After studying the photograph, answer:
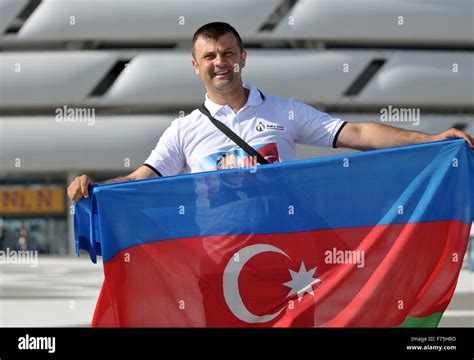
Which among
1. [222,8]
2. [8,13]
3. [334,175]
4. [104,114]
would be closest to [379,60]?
[222,8]

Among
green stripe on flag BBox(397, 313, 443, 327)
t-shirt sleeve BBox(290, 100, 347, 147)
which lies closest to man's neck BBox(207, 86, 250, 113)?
t-shirt sleeve BBox(290, 100, 347, 147)

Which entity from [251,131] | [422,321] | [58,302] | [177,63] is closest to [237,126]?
[251,131]

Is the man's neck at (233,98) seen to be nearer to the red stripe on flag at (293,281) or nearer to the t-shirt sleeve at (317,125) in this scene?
the t-shirt sleeve at (317,125)

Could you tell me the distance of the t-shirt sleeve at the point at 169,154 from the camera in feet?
16.3

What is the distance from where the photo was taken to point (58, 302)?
1384cm

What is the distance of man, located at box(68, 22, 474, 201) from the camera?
479 cm

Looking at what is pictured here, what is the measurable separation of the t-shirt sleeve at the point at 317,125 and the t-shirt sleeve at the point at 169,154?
2.13 ft

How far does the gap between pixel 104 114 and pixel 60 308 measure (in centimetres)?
2902

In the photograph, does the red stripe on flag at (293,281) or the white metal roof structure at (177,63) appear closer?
the red stripe on flag at (293,281)

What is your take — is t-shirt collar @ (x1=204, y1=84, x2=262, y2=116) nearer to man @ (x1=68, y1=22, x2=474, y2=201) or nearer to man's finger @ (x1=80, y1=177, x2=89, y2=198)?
man @ (x1=68, y1=22, x2=474, y2=201)

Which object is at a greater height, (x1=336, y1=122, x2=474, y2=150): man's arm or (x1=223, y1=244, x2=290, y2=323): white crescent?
(x1=336, y1=122, x2=474, y2=150): man's arm

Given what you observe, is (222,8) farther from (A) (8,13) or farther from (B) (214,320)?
(B) (214,320)

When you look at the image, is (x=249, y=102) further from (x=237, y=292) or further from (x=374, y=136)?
(x=237, y=292)

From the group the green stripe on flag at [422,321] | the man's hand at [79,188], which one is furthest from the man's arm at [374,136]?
the man's hand at [79,188]
